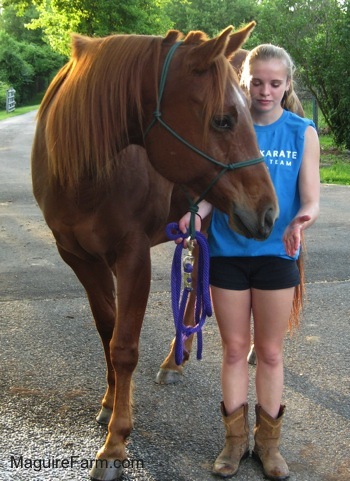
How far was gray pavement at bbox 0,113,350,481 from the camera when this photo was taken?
2.94m

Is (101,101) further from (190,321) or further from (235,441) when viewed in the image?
(190,321)

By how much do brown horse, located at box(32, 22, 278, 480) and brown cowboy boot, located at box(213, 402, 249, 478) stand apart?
467 mm

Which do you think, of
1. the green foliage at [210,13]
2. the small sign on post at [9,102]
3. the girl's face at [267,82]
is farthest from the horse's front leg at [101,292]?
the green foliage at [210,13]

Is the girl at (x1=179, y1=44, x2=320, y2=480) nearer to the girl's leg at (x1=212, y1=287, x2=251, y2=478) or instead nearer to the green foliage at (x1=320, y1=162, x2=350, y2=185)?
the girl's leg at (x1=212, y1=287, x2=251, y2=478)

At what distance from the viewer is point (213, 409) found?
347 cm

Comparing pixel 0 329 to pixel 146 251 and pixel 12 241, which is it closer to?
pixel 146 251

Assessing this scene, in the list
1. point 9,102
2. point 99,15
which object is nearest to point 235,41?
point 99,15

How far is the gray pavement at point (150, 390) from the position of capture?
2938mm

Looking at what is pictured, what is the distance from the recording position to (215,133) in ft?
8.11

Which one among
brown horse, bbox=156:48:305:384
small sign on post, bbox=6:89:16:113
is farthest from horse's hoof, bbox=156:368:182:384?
small sign on post, bbox=6:89:16:113

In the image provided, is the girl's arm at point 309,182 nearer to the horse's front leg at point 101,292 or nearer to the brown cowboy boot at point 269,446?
the brown cowboy boot at point 269,446

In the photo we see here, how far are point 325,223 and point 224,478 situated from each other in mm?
6100

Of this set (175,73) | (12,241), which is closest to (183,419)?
(175,73)

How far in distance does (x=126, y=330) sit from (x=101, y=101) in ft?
3.53
